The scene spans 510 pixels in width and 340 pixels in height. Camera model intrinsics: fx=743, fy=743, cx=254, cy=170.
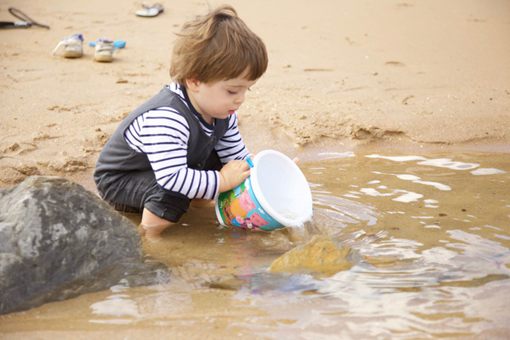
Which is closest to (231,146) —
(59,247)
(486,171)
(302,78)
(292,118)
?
(292,118)

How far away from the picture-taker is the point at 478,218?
3.71 meters

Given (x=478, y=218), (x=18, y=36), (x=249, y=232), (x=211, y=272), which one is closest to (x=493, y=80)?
(x=478, y=218)

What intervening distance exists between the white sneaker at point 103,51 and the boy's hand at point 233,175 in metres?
3.14

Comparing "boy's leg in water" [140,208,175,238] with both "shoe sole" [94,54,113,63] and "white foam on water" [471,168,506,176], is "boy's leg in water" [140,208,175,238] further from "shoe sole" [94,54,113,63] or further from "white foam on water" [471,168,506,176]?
"shoe sole" [94,54,113,63]

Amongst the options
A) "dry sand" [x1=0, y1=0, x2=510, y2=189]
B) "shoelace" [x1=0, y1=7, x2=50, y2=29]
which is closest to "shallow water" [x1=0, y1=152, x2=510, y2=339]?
"dry sand" [x1=0, y1=0, x2=510, y2=189]

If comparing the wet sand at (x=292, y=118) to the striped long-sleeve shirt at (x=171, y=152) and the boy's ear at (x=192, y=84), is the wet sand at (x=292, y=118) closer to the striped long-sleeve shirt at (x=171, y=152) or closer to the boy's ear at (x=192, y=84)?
the striped long-sleeve shirt at (x=171, y=152)

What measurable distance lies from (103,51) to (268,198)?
3143mm

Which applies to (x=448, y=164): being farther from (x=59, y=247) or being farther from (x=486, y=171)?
(x=59, y=247)

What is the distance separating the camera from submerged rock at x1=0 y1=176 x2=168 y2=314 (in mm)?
2689

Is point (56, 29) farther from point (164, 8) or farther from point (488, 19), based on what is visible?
point (488, 19)

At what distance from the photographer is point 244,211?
3471mm

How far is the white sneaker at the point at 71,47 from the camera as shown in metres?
6.41

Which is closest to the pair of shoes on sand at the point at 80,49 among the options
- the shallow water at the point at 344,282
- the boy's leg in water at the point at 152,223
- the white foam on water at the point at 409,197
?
the shallow water at the point at 344,282

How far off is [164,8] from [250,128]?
372cm
